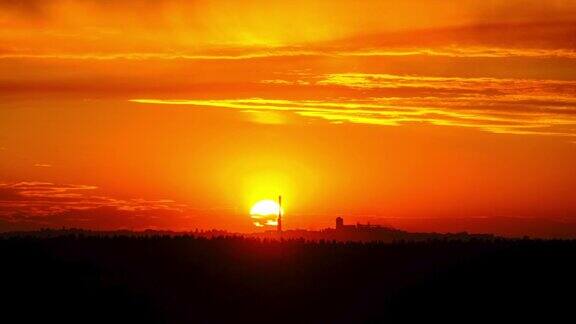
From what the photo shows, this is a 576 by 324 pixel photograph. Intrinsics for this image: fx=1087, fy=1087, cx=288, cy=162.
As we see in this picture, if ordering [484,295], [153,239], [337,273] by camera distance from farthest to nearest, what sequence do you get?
[153,239] → [337,273] → [484,295]

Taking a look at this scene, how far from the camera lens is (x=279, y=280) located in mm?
48812

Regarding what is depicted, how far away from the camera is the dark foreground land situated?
1718 inches

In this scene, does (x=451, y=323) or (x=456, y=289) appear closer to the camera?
(x=451, y=323)

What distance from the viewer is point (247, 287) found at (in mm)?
47500

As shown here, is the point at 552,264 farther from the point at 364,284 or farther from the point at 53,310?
the point at 53,310

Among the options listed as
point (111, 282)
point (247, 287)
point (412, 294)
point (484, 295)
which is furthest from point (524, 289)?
point (111, 282)

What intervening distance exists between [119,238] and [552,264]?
70.7 ft

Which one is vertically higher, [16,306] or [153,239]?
[153,239]

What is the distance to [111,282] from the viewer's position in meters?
46.8

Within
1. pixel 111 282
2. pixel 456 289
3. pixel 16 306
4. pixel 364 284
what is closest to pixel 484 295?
pixel 456 289

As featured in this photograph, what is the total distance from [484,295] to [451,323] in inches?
137

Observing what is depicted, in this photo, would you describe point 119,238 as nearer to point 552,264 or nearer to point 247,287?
point 247,287

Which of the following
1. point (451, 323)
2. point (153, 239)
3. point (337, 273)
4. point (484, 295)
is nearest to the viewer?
point (451, 323)

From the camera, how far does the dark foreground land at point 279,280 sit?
143ft
